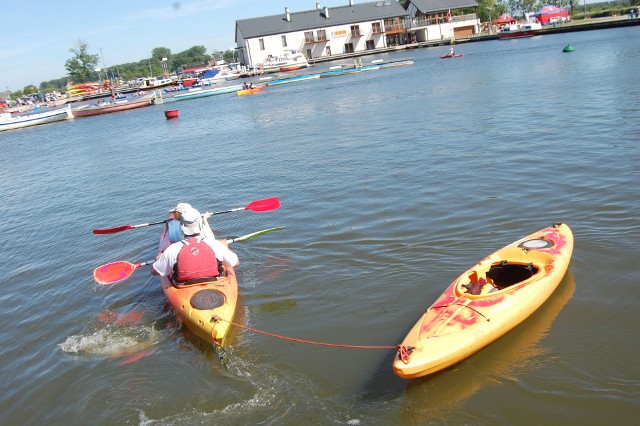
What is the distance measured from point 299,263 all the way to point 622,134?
1121 cm

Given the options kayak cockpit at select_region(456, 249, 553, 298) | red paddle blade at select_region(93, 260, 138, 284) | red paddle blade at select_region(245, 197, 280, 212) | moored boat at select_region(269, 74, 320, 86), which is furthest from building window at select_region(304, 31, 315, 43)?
kayak cockpit at select_region(456, 249, 553, 298)

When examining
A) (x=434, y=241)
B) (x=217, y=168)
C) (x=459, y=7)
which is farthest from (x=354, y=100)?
(x=459, y=7)

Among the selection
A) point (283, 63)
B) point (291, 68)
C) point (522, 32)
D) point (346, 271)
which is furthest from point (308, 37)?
point (346, 271)

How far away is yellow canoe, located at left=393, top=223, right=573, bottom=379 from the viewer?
→ 618 cm

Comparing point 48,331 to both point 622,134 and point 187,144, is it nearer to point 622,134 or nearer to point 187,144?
point 622,134

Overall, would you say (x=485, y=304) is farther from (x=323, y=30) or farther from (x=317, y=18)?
(x=317, y=18)

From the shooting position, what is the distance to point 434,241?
33.6 feet

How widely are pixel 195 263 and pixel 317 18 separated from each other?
79771 millimetres

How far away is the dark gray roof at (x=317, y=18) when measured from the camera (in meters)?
80.0

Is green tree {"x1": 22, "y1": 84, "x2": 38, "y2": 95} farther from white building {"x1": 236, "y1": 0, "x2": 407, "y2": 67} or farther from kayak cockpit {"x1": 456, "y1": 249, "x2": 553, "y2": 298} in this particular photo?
kayak cockpit {"x1": 456, "y1": 249, "x2": 553, "y2": 298}

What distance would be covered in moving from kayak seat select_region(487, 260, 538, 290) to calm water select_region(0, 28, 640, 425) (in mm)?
571

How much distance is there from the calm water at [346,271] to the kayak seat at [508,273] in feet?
1.87

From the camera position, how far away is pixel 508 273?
26.2 feet

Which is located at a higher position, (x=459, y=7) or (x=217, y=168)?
(x=459, y=7)
